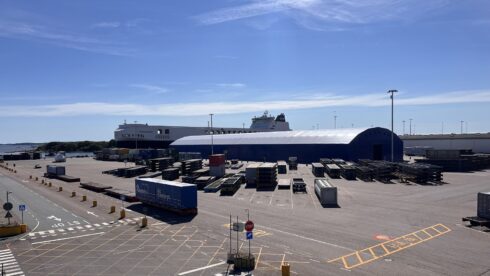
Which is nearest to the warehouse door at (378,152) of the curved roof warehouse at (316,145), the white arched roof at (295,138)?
the curved roof warehouse at (316,145)

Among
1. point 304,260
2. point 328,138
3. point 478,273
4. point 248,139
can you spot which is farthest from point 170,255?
point 248,139

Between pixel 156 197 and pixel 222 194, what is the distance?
37.2 ft

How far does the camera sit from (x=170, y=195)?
41562mm

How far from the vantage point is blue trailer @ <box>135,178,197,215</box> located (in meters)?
39.7

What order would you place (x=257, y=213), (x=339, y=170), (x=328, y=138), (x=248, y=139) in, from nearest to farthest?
(x=257, y=213) < (x=339, y=170) < (x=328, y=138) < (x=248, y=139)

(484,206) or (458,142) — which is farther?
(458,142)

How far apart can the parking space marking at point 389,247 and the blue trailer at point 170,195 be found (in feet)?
62.6

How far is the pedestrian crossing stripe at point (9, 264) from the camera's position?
76.9 ft

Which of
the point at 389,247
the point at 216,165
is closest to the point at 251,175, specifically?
the point at 216,165

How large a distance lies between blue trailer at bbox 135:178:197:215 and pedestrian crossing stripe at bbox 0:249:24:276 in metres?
15.7

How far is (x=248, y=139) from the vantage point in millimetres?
118000

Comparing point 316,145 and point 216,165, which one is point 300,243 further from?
point 316,145

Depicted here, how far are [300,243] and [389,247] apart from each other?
615 centimetres

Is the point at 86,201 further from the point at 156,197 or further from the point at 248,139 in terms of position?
the point at 248,139
